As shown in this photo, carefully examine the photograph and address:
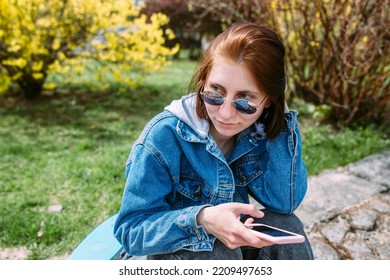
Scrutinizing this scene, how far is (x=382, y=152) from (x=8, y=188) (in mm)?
3139

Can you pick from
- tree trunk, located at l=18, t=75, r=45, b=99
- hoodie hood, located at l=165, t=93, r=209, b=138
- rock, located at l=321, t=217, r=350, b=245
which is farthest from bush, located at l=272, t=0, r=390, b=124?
tree trunk, located at l=18, t=75, r=45, b=99

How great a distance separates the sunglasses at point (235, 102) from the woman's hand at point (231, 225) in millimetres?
337

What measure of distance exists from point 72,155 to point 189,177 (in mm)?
2272

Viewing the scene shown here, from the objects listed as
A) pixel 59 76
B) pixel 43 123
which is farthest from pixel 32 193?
pixel 59 76

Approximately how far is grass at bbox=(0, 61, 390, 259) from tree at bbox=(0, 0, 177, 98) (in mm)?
549

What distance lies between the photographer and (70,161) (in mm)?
3363

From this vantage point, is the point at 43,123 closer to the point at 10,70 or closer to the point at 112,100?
the point at 10,70

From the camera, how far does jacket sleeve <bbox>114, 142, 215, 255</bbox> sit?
135 cm

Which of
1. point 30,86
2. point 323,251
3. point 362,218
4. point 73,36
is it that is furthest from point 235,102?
point 30,86

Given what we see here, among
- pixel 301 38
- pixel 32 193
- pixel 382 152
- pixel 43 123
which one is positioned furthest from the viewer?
pixel 43 123

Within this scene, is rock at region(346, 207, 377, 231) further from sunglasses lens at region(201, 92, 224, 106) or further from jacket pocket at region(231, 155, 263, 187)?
sunglasses lens at region(201, 92, 224, 106)

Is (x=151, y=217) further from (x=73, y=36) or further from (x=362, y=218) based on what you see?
(x=73, y=36)

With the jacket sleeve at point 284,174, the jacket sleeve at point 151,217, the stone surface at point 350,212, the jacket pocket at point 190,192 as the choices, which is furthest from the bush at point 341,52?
the jacket sleeve at point 151,217
